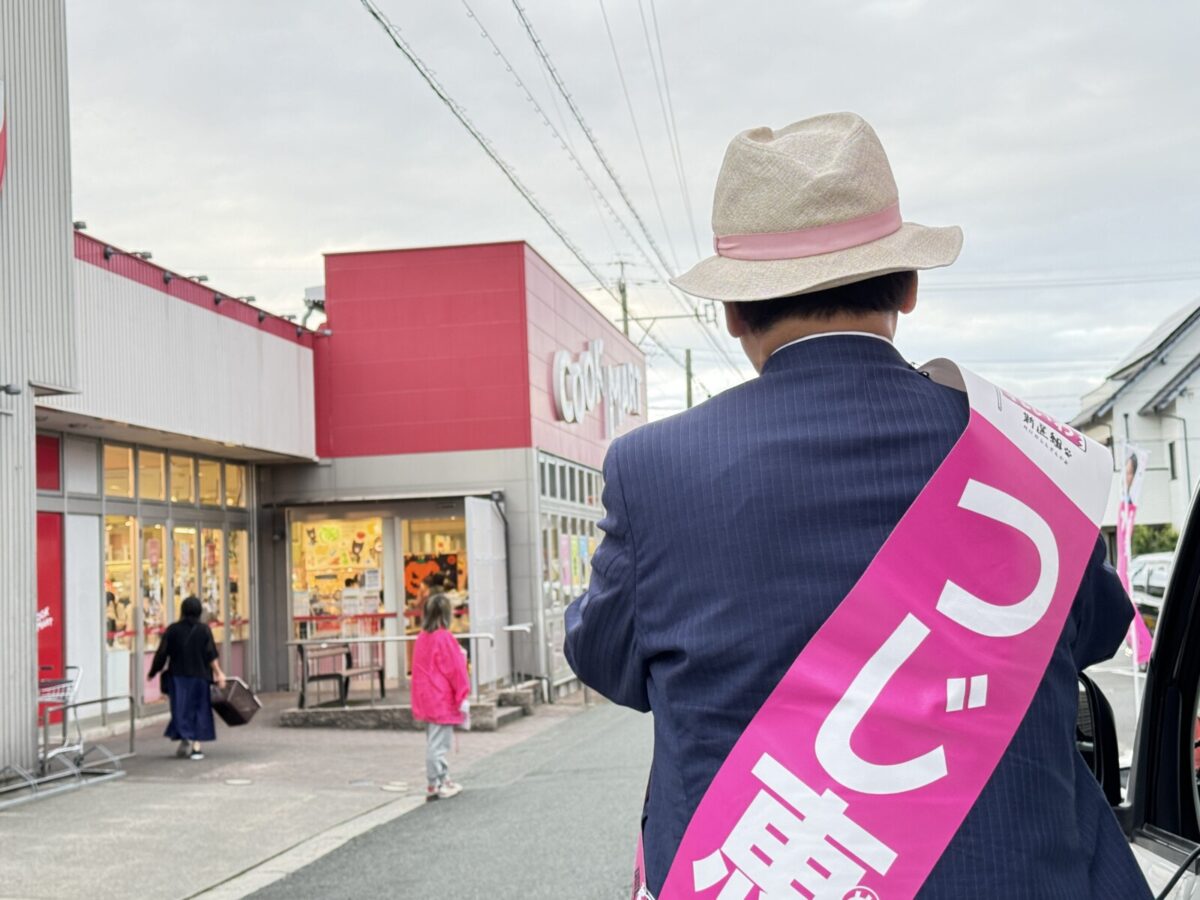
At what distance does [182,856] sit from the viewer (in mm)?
8398

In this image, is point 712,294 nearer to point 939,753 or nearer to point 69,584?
point 939,753

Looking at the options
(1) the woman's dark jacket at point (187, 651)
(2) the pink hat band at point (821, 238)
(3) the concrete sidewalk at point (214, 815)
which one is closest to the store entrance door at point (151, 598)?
(3) the concrete sidewalk at point (214, 815)

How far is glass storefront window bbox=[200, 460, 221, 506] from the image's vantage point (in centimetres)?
1900

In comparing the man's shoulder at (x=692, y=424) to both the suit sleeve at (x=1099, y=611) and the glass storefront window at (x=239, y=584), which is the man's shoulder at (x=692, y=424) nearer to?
the suit sleeve at (x=1099, y=611)

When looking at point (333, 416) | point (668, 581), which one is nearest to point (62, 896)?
point (668, 581)

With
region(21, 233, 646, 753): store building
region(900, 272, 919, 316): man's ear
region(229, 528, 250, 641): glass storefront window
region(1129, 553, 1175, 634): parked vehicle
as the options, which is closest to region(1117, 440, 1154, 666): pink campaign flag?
region(1129, 553, 1175, 634): parked vehicle

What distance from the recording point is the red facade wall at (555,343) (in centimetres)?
2173

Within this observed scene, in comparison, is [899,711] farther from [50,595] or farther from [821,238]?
[50,595]

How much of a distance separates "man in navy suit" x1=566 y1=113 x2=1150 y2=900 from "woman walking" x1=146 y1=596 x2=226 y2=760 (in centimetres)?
1208

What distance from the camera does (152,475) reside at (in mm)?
17469

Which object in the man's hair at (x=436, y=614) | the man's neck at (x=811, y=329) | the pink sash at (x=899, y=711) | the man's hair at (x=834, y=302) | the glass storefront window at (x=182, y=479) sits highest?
the glass storefront window at (x=182, y=479)

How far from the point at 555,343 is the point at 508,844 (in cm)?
1581

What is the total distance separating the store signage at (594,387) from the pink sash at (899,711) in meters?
21.2

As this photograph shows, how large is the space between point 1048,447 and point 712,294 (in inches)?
19.1
